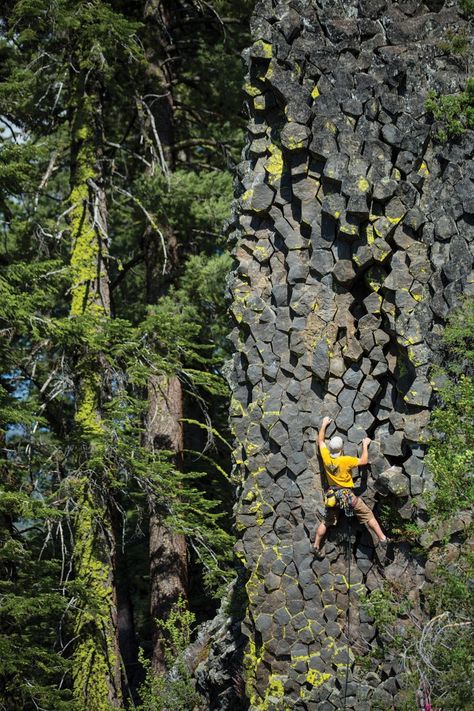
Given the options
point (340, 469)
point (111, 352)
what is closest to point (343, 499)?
point (340, 469)

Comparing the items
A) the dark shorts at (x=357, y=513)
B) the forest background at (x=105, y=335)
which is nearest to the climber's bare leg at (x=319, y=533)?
the dark shorts at (x=357, y=513)

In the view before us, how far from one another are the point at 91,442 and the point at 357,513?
160 inches

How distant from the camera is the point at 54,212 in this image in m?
17.2

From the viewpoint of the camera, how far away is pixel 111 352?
→ 42.9 ft

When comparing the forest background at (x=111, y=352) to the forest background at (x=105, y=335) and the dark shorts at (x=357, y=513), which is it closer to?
the forest background at (x=105, y=335)

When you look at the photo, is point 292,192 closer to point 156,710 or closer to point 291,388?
point 291,388

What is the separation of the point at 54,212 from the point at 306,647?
9.40 m

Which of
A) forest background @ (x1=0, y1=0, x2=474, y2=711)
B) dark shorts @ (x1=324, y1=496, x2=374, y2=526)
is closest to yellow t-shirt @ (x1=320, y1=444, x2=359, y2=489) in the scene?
dark shorts @ (x1=324, y1=496, x2=374, y2=526)

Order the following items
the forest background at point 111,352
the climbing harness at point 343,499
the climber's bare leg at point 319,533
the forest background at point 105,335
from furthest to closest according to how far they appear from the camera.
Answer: the forest background at point 105,335
the forest background at point 111,352
the climber's bare leg at point 319,533
the climbing harness at point 343,499

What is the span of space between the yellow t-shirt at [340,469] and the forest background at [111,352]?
2.48 feet

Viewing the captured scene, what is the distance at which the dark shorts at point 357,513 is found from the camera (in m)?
9.83

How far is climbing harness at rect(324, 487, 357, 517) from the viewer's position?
9.74 metres

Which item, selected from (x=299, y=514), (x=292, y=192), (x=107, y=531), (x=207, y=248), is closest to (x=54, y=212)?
(x=207, y=248)

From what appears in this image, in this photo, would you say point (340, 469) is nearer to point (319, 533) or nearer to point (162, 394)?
point (319, 533)
